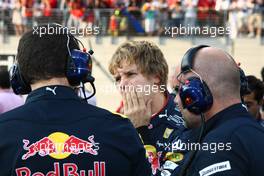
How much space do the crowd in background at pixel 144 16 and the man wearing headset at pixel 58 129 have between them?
36.0 feet

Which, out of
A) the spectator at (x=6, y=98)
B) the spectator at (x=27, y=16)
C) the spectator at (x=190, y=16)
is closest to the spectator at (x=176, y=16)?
the spectator at (x=190, y=16)

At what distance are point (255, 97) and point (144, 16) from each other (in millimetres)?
9116

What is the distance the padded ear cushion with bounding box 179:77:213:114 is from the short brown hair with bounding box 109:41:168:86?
1.08 metres

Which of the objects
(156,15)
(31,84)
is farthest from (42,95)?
(156,15)

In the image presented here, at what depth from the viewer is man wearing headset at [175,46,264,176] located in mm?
2576

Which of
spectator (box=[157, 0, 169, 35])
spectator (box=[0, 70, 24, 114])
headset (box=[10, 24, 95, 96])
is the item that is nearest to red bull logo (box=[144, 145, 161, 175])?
headset (box=[10, 24, 95, 96])

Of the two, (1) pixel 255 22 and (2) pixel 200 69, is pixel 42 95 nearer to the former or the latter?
(2) pixel 200 69

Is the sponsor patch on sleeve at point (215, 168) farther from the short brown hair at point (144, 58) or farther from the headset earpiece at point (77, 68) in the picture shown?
the short brown hair at point (144, 58)

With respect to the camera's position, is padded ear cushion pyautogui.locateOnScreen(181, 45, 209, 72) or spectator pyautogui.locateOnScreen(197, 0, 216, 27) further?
spectator pyautogui.locateOnScreen(197, 0, 216, 27)

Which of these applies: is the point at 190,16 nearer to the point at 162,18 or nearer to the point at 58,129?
the point at 162,18

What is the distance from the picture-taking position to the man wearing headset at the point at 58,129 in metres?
2.55

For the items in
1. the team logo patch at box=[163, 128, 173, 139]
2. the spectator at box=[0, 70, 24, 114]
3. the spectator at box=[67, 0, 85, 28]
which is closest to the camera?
the team logo patch at box=[163, 128, 173, 139]

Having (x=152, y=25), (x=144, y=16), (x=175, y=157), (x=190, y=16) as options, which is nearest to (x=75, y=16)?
(x=144, y=16)

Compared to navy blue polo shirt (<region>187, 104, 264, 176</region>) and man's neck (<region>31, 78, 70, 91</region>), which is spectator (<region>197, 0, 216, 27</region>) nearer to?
navy blue polo shirt (<region>187, 104, 264, 176</region>)
